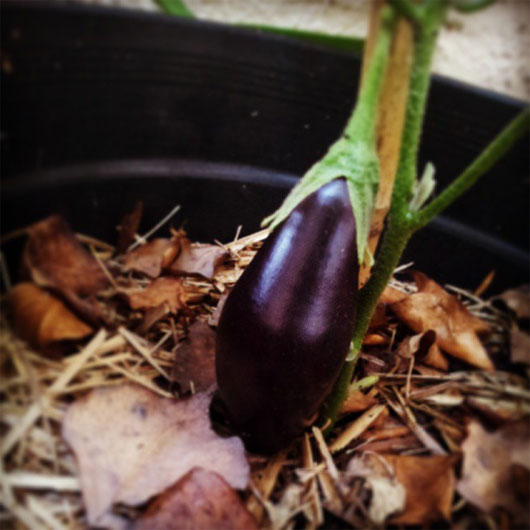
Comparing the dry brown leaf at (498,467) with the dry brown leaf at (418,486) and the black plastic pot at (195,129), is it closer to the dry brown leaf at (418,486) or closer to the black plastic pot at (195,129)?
the dry brown leaf at (418,486)

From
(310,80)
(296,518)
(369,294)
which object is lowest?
(296,518)

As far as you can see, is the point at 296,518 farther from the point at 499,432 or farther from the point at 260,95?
the point at 260,95

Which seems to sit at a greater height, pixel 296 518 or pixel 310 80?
pixel 310 80

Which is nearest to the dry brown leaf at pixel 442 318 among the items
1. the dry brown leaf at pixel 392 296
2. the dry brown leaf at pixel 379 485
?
the dry brown leaf at pixel 392 296

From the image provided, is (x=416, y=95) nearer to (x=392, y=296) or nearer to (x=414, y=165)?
(x=414, y=165)

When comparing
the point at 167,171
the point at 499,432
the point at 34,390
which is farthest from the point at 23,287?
the point at 499,432
